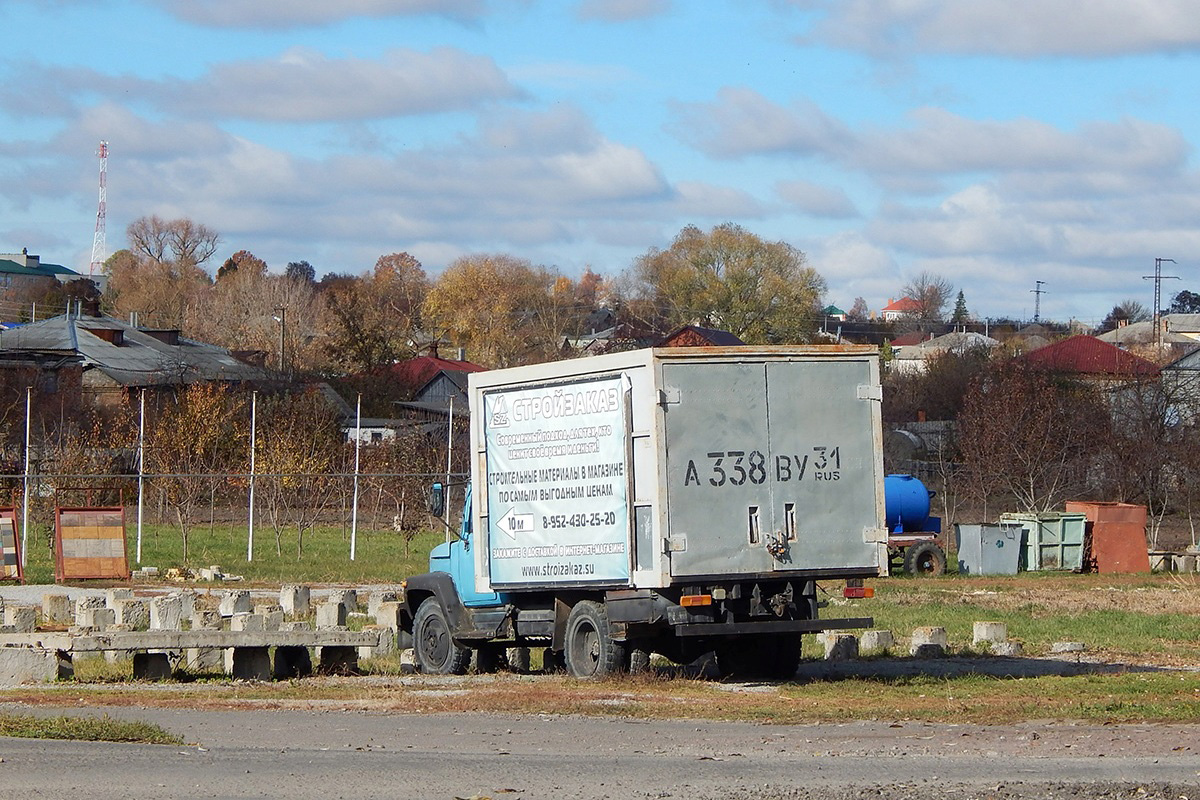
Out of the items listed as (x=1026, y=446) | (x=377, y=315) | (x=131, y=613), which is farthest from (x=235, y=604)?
(x=377, y=315)

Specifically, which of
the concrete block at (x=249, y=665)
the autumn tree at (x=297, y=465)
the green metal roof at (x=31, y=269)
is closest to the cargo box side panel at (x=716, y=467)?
the concrete block at (x=249, y=665)

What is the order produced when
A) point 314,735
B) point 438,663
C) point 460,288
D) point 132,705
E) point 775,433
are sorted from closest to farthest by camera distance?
point 314,735 → point 132,705 → point 775,433 → point 438,663 → point 460,288

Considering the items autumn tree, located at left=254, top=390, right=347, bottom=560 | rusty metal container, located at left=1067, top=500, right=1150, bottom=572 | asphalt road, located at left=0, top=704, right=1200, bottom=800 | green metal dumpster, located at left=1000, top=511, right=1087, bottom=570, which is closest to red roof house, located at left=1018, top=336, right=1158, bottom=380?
rusty metal container, located at left=1067, top=500, right=1150, bottom=572

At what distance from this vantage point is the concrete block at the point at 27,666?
16.3 metres

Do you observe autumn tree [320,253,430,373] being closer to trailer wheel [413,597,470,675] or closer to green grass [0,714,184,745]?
trailer wheel [413,597,470,675]

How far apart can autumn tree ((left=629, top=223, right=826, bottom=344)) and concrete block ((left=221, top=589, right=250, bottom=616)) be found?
3031 inches

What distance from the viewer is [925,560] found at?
3738 centimetres

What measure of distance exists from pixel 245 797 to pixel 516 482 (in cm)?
804

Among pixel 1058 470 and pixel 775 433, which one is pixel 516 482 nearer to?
pixel 775 433

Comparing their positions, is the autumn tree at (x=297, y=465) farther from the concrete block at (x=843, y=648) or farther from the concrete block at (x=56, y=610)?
the concrete block at (x=843, y=648)

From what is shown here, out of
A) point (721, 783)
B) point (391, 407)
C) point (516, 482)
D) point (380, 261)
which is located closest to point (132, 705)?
point (516, 482)

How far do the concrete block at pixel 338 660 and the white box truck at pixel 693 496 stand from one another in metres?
2.58

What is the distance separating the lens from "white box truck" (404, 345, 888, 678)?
14.9 metres

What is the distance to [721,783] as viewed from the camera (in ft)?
31.3
